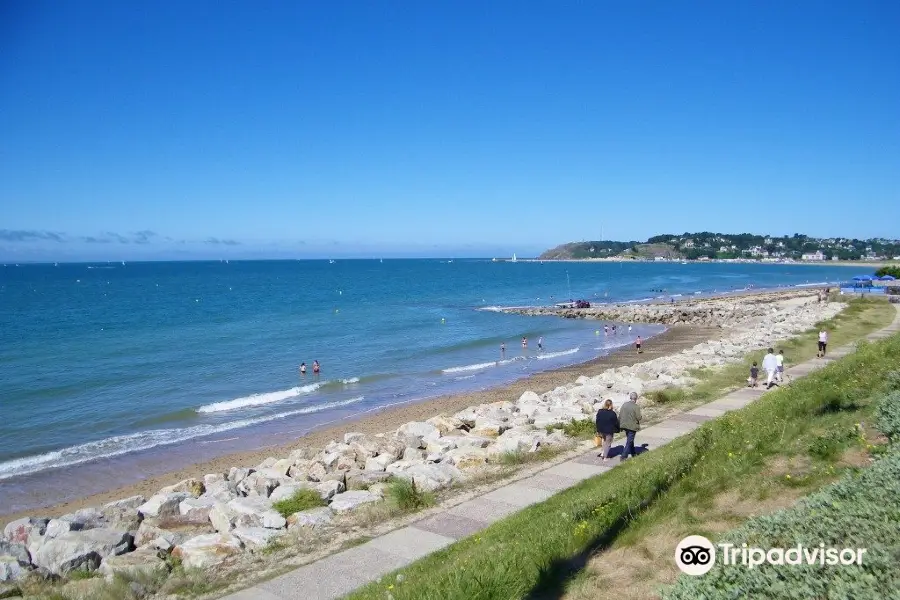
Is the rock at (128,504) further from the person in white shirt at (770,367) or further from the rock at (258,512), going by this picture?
the person in white shirt at (770,367)

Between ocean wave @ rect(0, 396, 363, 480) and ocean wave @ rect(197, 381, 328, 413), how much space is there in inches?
94.7

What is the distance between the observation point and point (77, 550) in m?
8.81

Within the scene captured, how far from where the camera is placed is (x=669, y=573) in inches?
219

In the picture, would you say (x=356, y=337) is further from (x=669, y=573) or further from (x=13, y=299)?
(x=13, y=299)

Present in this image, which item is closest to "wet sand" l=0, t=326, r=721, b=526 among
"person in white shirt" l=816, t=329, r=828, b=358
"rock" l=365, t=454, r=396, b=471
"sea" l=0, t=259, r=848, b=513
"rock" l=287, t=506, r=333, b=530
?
"sea" l=0, t=259, r=848, b=513

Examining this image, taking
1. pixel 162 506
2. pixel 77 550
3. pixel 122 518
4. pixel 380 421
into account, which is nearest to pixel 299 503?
pixel 162 506

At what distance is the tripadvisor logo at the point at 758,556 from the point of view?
13.9 ft

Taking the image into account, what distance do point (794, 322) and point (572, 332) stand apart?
1712 centimetres

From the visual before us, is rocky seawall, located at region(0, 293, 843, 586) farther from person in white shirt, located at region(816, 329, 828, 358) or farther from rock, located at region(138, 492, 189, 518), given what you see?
person in white shirt, located at region(816, 329, 828, 358)

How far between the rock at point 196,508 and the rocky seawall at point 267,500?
0.02 m

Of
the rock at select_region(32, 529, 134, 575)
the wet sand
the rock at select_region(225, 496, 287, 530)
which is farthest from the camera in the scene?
the wet sand

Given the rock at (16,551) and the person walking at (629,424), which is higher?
the person walking at (629,424)

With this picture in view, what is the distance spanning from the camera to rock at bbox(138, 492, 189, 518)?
11262 millimetres

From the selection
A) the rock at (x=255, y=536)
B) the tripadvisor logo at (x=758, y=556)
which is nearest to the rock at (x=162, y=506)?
the rock at (x=255, y=536)
